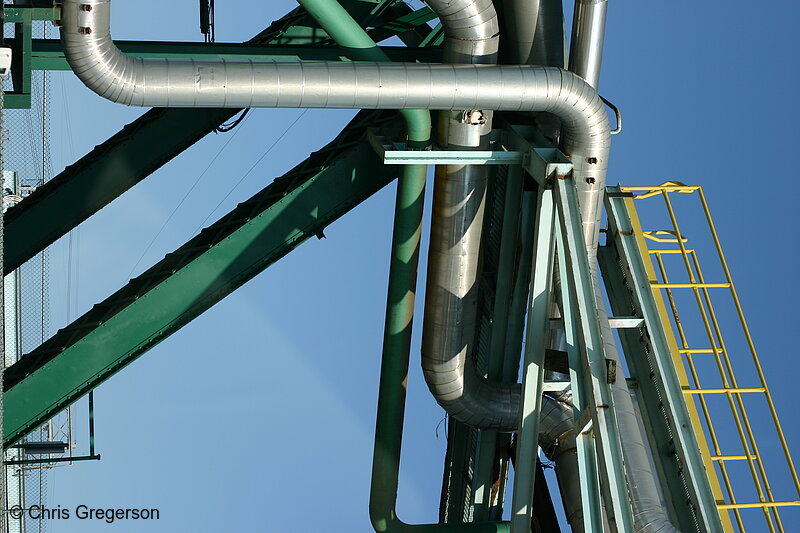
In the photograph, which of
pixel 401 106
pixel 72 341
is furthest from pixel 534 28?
pixel 72 341

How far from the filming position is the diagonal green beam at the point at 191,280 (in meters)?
15.1

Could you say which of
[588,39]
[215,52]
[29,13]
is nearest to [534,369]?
[588,39]

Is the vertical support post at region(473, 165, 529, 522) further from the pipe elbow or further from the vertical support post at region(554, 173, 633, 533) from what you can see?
the pipe elbow

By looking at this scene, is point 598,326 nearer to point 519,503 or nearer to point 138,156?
point 519,503

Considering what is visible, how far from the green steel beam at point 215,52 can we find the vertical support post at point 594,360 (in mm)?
3224

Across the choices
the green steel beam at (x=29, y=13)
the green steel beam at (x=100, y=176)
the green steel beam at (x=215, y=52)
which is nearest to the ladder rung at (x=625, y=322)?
the green steel beam at (x=215, y=52)

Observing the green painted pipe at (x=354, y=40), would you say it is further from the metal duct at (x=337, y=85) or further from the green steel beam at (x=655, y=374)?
the green steel beam at (x=655, y=374)

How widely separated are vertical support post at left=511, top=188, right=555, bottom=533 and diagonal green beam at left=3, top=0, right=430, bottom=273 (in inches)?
219

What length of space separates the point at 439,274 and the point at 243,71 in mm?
4010

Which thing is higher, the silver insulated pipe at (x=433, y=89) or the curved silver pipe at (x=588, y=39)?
the curved silver pipe at (x=588, y=39)

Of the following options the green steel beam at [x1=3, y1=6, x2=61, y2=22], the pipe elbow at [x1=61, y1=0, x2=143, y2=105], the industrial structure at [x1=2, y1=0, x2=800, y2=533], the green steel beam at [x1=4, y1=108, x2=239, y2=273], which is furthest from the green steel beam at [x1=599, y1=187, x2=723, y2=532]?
the green steel beam at [x1=3, y1=6, x2=61, y2=22]

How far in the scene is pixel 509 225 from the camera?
1638 cm

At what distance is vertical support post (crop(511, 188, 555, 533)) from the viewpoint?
1341 centimetres

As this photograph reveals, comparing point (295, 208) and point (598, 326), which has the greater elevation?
point (295, 208)
